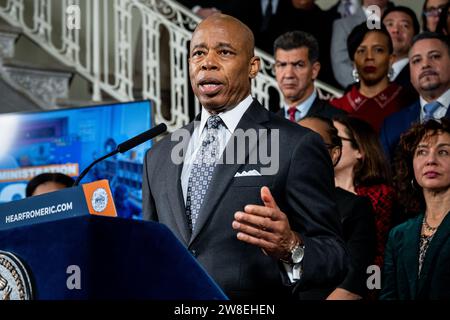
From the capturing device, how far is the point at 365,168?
370 centimetres

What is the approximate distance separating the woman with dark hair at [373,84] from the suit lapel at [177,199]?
2204 millimetres

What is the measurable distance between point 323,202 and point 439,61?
6.88 ft

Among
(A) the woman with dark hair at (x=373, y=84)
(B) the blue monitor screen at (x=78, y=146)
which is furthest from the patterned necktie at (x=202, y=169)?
(A) the woman with dark hair at (x=373, y=84)

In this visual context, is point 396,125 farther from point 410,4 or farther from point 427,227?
point 410,4

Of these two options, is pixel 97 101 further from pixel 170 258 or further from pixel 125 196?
pixel 170 258

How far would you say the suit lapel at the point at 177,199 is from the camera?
217cm

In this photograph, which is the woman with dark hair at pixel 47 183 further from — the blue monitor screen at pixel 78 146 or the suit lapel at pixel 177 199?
the suit lapel at pixel 177 199

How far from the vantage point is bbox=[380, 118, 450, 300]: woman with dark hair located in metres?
3.02

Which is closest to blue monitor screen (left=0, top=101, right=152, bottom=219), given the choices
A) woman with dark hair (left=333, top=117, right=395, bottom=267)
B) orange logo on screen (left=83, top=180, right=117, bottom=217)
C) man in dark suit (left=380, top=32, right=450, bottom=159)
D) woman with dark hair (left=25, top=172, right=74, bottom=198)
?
woman with dark hair (left=25, top=172, right=74, bottom=198)

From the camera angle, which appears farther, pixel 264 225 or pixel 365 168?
pixel 365 168

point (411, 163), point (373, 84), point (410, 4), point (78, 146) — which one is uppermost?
point (410, 4)

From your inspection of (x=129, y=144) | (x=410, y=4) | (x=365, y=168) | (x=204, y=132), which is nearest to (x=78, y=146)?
(x=365, y=168)

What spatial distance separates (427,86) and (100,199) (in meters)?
2.41

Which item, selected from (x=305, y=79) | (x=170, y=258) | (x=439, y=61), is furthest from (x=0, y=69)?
(x=170, y=258)
